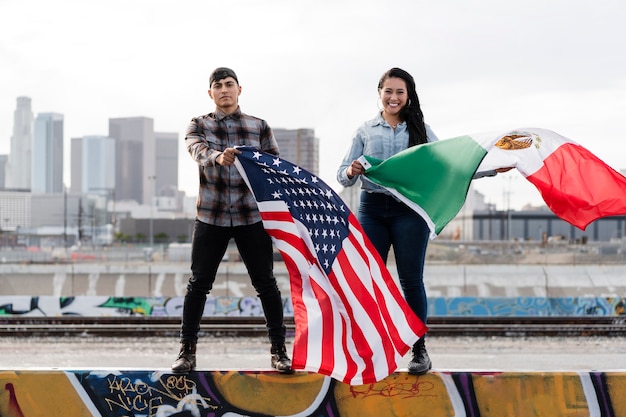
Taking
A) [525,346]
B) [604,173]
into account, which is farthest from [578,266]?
[604,173]

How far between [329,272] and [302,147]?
2580 inches

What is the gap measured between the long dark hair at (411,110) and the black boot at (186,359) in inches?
72.6

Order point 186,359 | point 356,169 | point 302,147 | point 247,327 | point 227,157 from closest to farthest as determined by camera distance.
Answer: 1. point 227,157
2. point 186,359
3. point 356,169
4. point 247,327
5. point 302,147

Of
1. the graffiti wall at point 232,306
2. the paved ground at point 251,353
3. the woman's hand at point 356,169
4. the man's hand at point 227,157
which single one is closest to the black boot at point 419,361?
the woman's hand at point 356,169

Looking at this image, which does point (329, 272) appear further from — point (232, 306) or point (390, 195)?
point (232, 306)

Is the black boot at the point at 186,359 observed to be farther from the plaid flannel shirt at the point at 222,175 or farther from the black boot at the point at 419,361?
the black boot at the point at 419,361

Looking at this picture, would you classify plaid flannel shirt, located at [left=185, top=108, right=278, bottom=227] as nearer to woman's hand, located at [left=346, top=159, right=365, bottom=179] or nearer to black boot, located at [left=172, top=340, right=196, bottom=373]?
woman's hand, located at [left=346, top=159, right=365, bottom=179]

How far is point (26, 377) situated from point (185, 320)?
98cm

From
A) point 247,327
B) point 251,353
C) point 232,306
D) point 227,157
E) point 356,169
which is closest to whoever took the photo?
point 227,157

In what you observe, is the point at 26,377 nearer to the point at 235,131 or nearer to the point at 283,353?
the point at 283,353

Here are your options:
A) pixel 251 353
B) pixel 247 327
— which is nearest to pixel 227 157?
pixel 251 353

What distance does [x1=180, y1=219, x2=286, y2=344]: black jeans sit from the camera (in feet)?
14.3

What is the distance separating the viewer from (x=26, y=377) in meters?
3.86

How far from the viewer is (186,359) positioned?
165 inches
